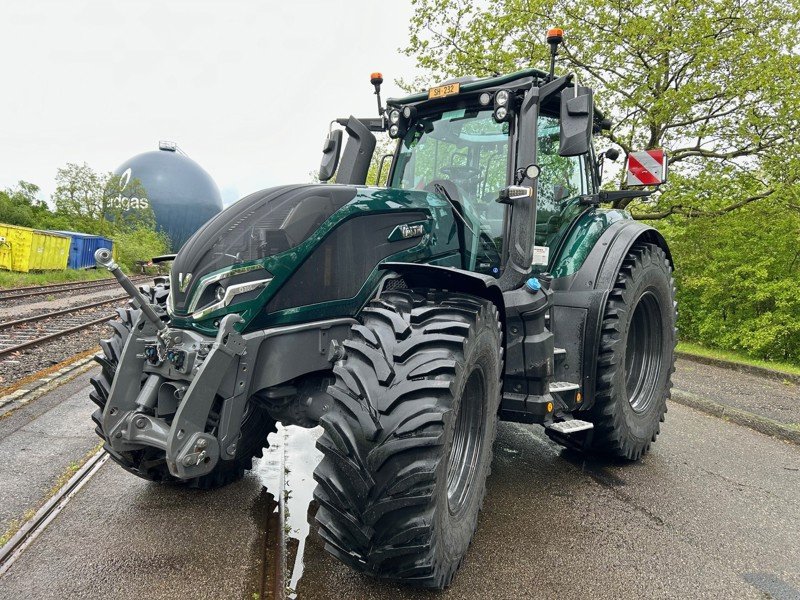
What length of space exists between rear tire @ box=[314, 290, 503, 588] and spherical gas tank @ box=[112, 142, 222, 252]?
172ft

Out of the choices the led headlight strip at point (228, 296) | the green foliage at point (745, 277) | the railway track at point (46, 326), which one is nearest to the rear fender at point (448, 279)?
the led headlight strip at point (228, 296)

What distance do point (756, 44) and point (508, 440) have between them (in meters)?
9.16

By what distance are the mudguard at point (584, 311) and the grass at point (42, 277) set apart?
2201 cm

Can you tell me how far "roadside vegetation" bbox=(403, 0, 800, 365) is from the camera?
1008 centimetres

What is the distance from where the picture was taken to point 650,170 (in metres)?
4.80

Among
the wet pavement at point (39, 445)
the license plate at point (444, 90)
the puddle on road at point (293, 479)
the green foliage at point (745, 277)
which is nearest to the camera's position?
the puddle on road at point (293, 479)

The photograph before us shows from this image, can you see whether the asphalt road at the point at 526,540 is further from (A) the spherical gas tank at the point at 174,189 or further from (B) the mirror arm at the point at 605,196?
(A) the spherical gas tank at the point at 174,189

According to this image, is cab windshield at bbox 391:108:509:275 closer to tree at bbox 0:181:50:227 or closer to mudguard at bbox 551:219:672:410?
mudguard at bbox 551:219:672:410

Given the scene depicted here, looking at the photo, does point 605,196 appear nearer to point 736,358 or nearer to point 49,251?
point 736,358

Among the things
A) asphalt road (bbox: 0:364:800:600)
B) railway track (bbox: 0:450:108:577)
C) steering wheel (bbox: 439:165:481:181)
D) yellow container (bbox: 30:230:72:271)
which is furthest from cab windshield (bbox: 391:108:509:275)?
yellow container (bbox: 30:230:72:271)

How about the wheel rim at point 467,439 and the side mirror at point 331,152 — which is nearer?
the wheel rim at point 467,439

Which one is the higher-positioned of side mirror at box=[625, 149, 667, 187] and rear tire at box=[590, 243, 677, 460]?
side mirror at box=[625, 149, 667, 187]

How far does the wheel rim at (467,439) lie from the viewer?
3.05 metres

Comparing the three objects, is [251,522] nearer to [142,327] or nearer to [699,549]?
[142,327]
